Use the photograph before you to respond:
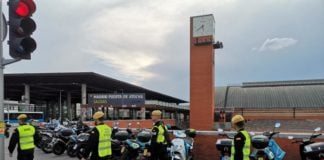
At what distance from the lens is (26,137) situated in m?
8.10

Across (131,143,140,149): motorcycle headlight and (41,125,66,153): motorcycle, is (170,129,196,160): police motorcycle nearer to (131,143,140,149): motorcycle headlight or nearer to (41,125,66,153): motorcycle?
(131,143,140,149): motorcycle headlight

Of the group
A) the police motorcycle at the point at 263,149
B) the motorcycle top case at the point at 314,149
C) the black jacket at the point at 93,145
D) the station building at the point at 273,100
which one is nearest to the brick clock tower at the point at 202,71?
the station building at the point at 273,100

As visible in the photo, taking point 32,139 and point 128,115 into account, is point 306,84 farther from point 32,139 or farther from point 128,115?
point 32,139

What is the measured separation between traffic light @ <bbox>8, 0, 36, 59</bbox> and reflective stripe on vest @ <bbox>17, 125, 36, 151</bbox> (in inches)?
130

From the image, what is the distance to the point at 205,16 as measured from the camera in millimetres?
29562

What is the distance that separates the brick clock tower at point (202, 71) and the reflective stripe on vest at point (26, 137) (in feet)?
74.2

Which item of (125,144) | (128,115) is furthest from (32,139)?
(128,115)

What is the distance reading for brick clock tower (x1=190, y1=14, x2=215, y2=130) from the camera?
1172 inches

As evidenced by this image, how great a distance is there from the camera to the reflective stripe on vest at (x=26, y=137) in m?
8.05

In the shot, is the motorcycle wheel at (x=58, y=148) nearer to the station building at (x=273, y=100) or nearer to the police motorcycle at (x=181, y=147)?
the police motorcycle at (x=181, y=147)

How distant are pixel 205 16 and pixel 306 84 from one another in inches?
1351

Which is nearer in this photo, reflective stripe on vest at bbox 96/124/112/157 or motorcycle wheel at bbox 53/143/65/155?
reflective stripe on vest at bbox 96/124/112/157

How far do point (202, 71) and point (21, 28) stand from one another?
26.1 m

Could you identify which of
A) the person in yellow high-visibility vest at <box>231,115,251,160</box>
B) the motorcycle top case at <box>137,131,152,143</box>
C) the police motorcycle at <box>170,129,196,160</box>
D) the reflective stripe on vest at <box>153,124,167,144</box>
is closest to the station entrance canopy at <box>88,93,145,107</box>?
the motorcycle top case at <box>137,131,152,143</box>
